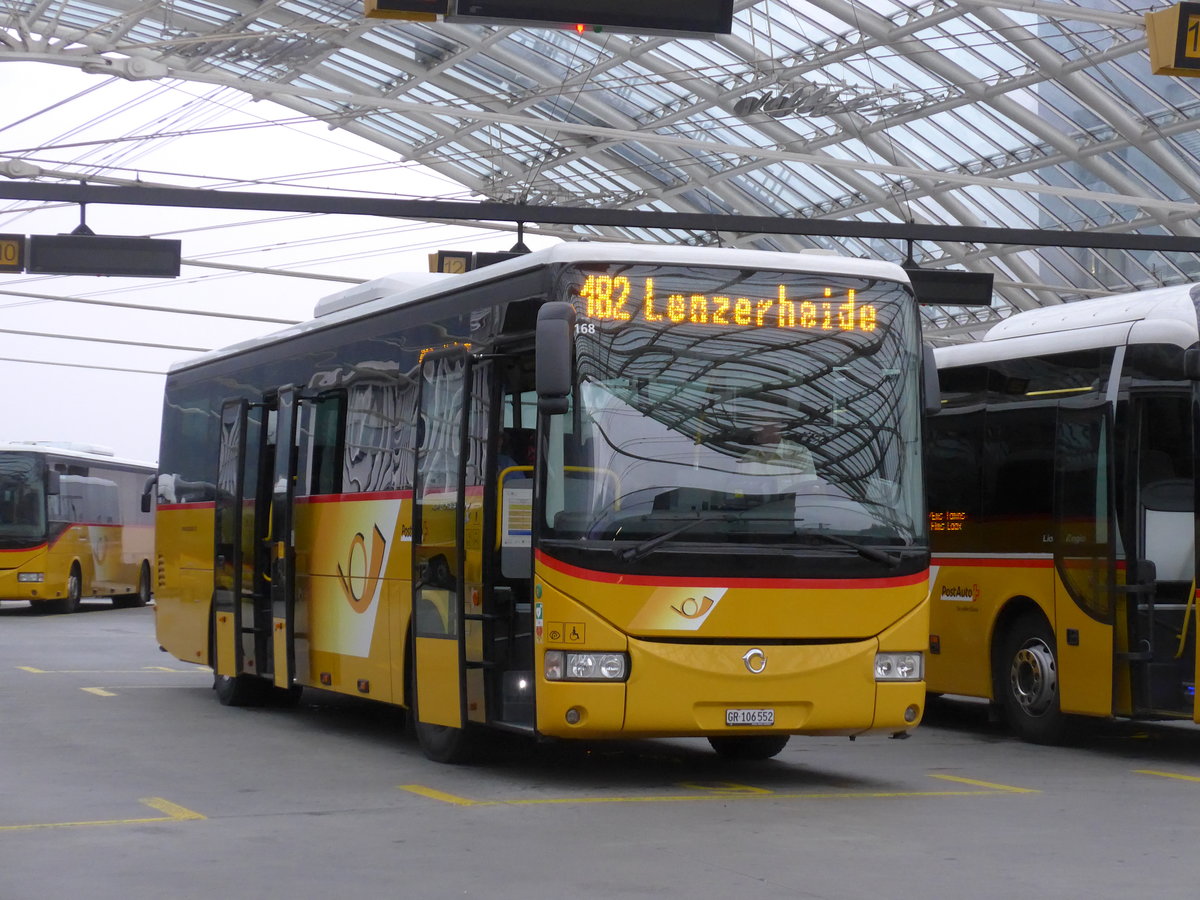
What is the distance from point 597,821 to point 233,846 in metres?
1.90

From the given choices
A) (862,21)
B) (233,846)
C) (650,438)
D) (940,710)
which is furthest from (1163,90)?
(233,846)

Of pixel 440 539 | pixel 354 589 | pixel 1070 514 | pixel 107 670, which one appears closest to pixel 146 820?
pixel 440 539

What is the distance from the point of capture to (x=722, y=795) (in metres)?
10.4

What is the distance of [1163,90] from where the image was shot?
3247 cm

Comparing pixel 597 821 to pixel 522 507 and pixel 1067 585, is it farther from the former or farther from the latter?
pixel 1067 585

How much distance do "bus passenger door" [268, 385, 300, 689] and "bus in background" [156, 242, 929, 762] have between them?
98.4 inches

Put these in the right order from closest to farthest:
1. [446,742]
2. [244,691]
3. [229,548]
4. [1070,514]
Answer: [446,742]
[1070,514]
[229,548]
[244,691]

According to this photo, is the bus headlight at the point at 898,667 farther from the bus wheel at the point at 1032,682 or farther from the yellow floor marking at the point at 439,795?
the bus wheel at the point at 1032,682

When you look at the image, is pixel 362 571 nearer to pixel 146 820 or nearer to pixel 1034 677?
pixel 146 820

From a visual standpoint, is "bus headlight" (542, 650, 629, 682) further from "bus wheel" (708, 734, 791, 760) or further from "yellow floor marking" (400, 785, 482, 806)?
"bus wheel" (708, 734, 791, 760)

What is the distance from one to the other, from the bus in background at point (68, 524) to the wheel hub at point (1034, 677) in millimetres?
22795

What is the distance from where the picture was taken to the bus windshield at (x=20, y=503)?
1324 inches

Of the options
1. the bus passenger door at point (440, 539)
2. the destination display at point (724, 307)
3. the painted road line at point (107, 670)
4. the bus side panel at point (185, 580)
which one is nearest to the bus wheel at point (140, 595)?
the painted road line at point (107, 670)

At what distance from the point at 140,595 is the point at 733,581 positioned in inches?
1238
